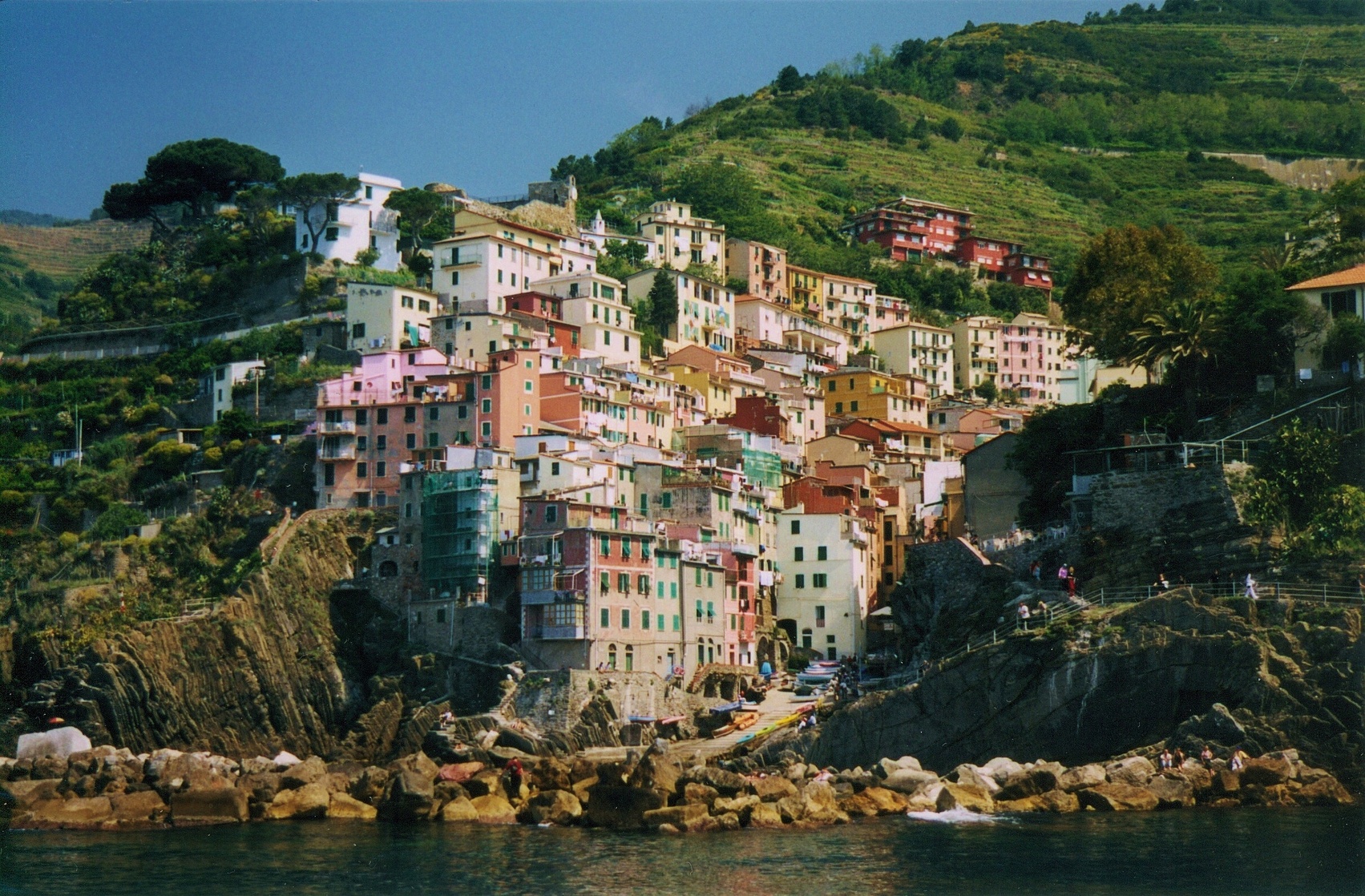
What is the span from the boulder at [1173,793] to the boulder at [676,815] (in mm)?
13846

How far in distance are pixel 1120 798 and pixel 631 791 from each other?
49.7 ft

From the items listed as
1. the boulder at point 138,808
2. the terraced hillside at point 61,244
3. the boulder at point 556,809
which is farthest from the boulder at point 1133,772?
the terraced hillside at point 61,244

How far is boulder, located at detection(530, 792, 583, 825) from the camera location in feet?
187

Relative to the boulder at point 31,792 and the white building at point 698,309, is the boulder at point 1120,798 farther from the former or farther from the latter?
the white building at point 698,309

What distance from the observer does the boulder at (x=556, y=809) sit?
56.9 m

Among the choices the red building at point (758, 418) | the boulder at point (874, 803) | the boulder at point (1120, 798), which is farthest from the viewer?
the red building at point (758, 418)

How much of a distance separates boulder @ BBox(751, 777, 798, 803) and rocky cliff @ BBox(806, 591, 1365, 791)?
513cm

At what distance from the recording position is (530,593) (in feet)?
235

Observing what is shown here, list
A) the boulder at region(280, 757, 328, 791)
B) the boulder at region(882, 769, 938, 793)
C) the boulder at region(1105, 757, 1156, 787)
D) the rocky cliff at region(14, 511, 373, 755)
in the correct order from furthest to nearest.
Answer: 1. the rocky cliff at region(14, 511, 373, 755)
2. the boulder at region(280, 757, 328, 791)
3. the boulder at region(882, 769, 938, 793)
4. the boulder at region(1105, 757, 1156, 787)

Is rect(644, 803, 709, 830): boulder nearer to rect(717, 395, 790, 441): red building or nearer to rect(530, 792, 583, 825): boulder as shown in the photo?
rect(530, 792, 583, 825): boulder

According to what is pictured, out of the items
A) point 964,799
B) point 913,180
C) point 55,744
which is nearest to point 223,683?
point 55,744

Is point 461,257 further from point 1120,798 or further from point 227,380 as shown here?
point 1120,798

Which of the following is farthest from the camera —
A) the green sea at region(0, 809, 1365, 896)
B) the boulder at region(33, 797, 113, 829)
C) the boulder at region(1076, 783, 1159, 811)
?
the boulder at region(33, 797, 113, 829)

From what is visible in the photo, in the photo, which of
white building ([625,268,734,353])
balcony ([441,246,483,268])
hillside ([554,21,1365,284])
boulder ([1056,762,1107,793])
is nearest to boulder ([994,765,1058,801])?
boulder ([1056,762,1107,793])
